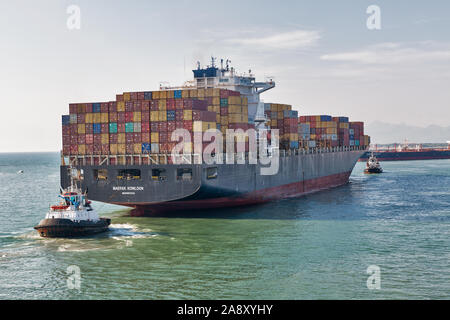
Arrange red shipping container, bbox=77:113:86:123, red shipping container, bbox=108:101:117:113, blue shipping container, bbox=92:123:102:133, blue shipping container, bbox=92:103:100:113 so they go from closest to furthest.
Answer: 1. red shipping container, bbox=108:101:117:113
2. blue shipping container, bbox=92:123:102:133
3. blue shipping container, bbox=92:103:100:113
4. red shipping container, bbox=77:113:86:123

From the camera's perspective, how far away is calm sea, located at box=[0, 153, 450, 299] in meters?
21.3

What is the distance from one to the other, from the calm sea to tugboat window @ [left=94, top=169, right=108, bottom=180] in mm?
3836

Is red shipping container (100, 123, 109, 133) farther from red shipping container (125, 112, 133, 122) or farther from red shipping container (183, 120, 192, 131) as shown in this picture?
red shipping container (183, 120, 192, 131)

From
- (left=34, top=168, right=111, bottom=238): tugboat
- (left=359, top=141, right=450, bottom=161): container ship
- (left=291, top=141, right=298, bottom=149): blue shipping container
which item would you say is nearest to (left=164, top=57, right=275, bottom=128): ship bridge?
(left=291, top=141, right=298, bottom=149): blue shipping container

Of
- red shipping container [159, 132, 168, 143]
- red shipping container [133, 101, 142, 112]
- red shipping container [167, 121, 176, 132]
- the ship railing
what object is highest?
red shipping container [133, 101, 142, 112]

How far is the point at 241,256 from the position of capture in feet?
88.6

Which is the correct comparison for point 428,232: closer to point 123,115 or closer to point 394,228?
point 394,228

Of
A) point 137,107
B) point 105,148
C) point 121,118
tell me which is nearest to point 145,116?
point 137,107

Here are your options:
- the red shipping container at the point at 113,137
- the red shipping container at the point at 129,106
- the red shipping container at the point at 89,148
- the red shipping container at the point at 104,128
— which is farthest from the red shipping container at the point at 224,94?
the red shipping container at the point at 89,148

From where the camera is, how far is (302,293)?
67.6 feet

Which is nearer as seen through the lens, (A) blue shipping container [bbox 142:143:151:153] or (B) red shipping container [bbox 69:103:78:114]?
(A) blue shipping container [bbox 142:143:151:153]

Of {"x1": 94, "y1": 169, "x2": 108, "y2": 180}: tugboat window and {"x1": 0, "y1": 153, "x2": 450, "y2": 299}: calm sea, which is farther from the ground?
{"x1": 94, "y1": 169, "x2": 108, "y2": 180}: tugboat window

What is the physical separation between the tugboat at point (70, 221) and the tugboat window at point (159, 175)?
744 cm

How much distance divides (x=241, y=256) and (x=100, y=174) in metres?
19.1
